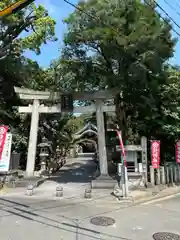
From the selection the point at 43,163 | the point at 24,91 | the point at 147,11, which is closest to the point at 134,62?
the point at 147,11

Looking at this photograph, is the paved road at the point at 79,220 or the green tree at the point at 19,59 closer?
the paved road at the point at 79,220

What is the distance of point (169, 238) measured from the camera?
22.9ft

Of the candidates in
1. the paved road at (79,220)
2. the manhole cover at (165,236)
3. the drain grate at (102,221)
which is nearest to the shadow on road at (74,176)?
the paved road at (79,220)

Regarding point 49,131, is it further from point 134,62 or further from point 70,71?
point 134,62

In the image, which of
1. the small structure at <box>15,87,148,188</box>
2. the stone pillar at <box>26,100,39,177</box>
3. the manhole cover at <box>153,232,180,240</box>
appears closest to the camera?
the manhole cover at <box>153,232,180,240</box>

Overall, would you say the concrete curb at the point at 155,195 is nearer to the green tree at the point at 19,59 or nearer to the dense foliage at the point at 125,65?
the dense foliage at the point at 125,65

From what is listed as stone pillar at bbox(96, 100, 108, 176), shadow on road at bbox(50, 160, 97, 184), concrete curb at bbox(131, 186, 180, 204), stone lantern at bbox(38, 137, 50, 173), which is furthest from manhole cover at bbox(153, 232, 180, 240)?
stone lantern at bbox(38, 137, 50, 173)

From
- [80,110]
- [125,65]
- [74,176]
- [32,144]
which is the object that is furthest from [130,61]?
[74,176]

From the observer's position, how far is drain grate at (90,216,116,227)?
8.07 m

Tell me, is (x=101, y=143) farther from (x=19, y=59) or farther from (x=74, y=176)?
(x=19, y=59)

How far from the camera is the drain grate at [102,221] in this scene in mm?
8070

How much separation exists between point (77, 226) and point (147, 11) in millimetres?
12642

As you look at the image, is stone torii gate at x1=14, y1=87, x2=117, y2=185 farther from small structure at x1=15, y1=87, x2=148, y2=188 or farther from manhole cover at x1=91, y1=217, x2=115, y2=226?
manhole cover at x1=91, y1=217, x2=115, y2=226

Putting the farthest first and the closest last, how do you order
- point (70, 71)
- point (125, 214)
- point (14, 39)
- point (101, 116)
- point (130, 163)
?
point (14, 39) → point (70, 71) → point (101, 116) → point (130, 163) → point (125, 214)
